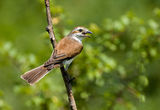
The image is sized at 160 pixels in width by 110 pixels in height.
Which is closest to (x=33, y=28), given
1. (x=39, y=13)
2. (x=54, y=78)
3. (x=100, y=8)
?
(x=39, y=13)

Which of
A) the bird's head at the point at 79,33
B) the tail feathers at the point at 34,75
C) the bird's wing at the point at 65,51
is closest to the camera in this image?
the tail feathers at the point at 34,75

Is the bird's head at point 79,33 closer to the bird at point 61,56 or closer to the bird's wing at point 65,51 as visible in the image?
the bird at point 61,56

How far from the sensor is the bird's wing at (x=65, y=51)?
439 cm

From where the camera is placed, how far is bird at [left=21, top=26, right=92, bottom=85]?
4.18 meters

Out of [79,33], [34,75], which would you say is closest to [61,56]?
[34,75]

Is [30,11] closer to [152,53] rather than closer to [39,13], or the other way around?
[39,13]

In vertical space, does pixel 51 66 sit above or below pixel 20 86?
below

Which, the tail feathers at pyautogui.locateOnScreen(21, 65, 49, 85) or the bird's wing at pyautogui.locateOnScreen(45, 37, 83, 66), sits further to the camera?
the bird's wing at pyautogui.locateOnScreen(45, 37, 83, 66)

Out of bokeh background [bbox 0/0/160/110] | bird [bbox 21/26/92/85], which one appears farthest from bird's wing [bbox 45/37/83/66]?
bokeh background [bbox 0/0/160/110]

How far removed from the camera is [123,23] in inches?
210

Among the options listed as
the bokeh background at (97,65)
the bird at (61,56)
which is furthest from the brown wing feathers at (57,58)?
the bokeh background at (97,65)

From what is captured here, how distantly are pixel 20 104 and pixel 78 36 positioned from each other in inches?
132

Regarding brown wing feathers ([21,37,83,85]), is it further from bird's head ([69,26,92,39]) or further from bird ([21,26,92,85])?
bird's head ([69,26,92,39])

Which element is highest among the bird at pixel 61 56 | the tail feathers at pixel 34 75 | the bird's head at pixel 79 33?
the bird's head at pixel 79 33
